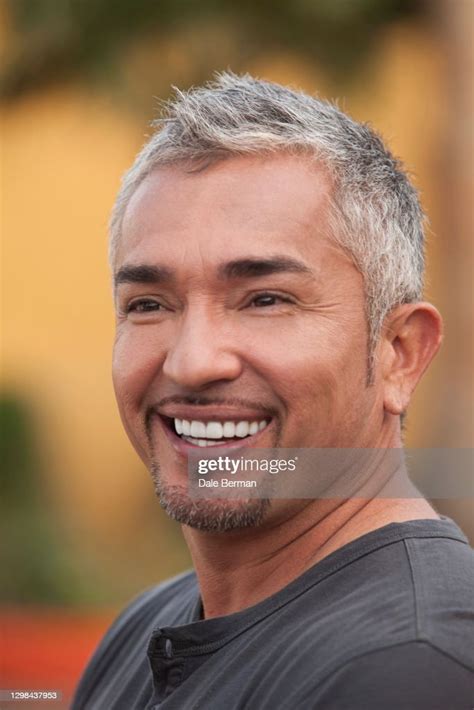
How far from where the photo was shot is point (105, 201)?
593 centimetres

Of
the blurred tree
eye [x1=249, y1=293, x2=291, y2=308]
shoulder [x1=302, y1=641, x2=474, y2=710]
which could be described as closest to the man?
eye [x1=249, y1=293, x2=291, y2=308]

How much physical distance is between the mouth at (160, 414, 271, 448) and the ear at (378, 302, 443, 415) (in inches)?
10.0

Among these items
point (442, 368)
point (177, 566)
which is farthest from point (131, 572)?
point (442, 368)

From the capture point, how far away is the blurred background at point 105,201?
5621 mm

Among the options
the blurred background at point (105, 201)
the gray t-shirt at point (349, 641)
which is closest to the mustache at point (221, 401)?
the gray t-shirt at point (349, 641)

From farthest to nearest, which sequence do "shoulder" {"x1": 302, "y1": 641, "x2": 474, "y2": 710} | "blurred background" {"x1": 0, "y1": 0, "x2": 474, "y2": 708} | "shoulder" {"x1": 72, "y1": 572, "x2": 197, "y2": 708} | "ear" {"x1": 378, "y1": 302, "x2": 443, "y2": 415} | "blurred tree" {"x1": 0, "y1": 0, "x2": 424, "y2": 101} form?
"blurred tree" {"x1": 0, "y1": 0, "x2": 424, "y2": 101}
"blurred background" {"x1": 0, "y1": 0, "x2": 474, "y2": 708}
"shoulder" {"x1": 72, "y1": 572, "x2": 197, "y2": 708}
"ear" {"x1": 378, "y1": 302, "x2": 443, "y2": 415}
"shoulder" {"x1": 302, "y1": 641, "x2": 474, "y2": 710}

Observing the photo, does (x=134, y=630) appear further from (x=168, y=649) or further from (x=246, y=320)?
(x=246, y=320)

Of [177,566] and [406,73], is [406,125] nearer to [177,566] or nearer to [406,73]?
[406,73]

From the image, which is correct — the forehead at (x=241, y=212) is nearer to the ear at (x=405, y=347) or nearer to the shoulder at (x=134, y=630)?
the ear at (x=405, y=347)

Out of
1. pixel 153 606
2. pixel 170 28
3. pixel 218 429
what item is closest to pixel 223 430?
pixel 218 429

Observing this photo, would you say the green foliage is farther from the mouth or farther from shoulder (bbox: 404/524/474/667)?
shoulder (bbox: 404/524/474/667)

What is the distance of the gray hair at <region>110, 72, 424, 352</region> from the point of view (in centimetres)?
168

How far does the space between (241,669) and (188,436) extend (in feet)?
1.31
